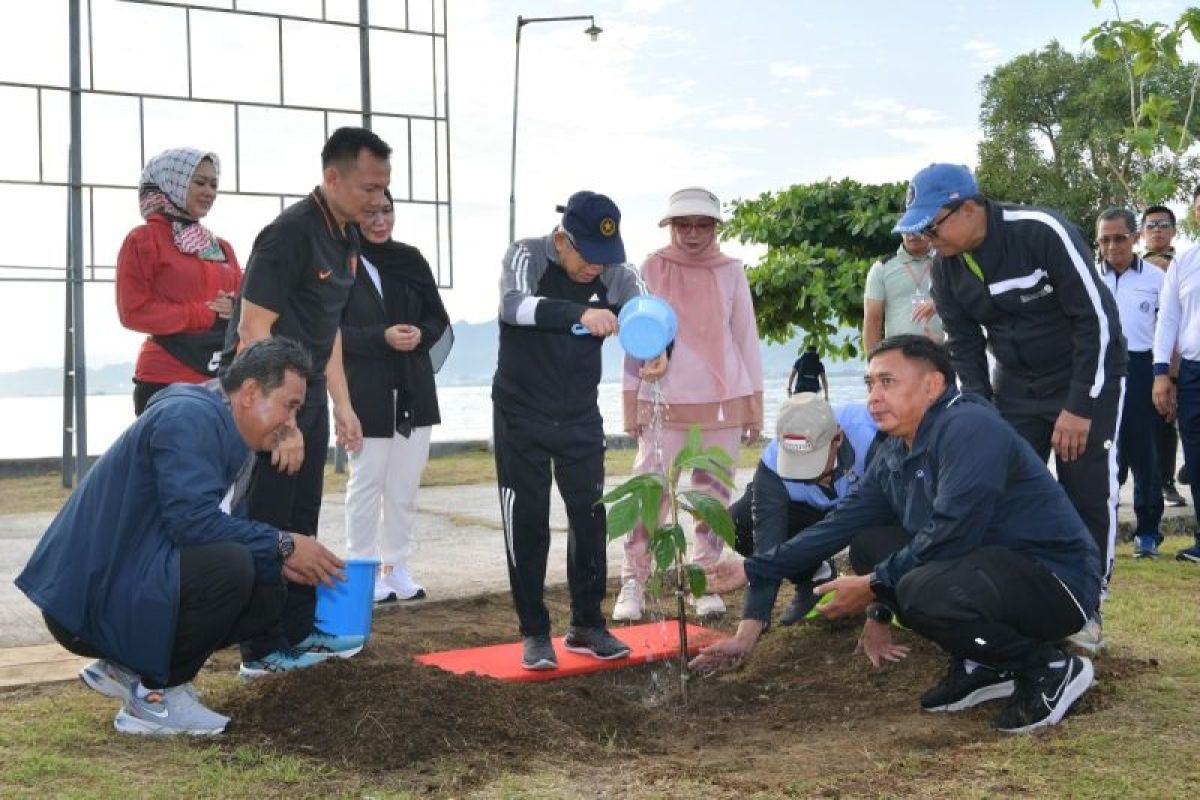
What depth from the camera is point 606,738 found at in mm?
3615

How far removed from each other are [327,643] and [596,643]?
0.94 metres

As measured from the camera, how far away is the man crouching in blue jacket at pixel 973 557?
349 centimetres

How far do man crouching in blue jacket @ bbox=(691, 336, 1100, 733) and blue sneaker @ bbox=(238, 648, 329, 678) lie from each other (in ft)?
4.36

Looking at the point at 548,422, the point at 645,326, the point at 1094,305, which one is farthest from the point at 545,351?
the point at 1094,305

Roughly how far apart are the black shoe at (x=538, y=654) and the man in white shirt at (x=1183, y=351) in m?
3.93

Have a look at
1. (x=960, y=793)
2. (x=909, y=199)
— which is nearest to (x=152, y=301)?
(x=909, y=199)

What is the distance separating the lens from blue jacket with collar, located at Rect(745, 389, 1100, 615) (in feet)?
11.5

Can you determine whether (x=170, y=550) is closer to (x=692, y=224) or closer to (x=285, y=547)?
(x=285, y=547)

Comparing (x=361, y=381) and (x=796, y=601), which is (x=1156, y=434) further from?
(x=361, y=381)

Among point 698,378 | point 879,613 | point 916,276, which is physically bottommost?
point 879,613

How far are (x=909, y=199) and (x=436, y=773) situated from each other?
257 centimetres

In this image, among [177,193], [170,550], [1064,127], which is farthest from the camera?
[1064,127]

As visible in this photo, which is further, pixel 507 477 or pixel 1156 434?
pixel 1156 434

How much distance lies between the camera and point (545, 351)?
4305 millimetres
